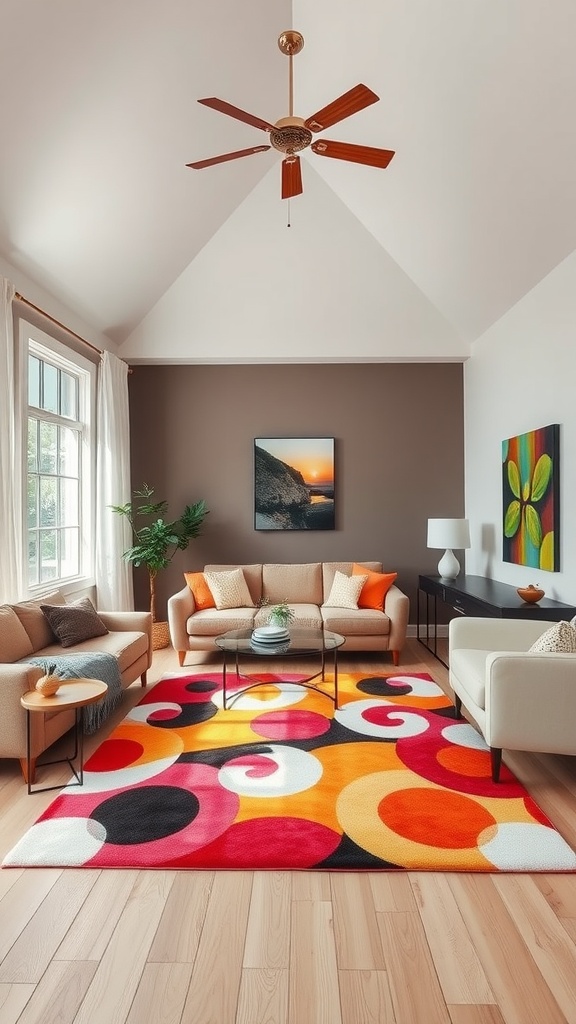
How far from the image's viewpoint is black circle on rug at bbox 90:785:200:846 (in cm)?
249

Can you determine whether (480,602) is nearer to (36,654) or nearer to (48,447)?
(36,654)

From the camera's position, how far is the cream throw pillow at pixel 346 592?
538 centimetres

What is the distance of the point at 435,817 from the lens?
2.59 meters

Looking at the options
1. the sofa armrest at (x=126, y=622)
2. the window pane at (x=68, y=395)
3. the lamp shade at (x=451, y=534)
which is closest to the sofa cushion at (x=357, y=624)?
the lamp shade at (x=451, y=534)

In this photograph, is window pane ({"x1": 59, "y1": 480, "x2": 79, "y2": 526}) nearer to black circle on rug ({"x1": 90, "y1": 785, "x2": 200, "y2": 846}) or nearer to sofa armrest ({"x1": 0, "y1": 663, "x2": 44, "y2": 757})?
sofa armrest ({"x1": 0, "y1": 663, "x2": 44, "y2": 757})

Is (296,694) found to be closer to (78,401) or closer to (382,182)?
(78,401)

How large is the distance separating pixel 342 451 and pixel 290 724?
3244 mm

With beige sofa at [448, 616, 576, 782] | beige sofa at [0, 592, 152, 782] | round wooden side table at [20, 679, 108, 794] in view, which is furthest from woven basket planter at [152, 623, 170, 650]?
beige sofa at [448, 616, 576, 782]

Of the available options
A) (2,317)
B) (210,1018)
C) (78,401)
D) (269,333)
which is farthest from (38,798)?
(269,333)

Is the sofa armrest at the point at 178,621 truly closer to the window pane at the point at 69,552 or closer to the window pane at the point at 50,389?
the window pane at the point at 69,552

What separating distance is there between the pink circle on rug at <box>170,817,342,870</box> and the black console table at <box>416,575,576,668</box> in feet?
6.83

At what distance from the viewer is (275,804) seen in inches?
107

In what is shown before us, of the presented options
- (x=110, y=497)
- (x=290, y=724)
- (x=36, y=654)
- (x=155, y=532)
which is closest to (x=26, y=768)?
(x=36, y=654)

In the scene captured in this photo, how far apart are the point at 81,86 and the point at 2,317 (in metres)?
1.35
